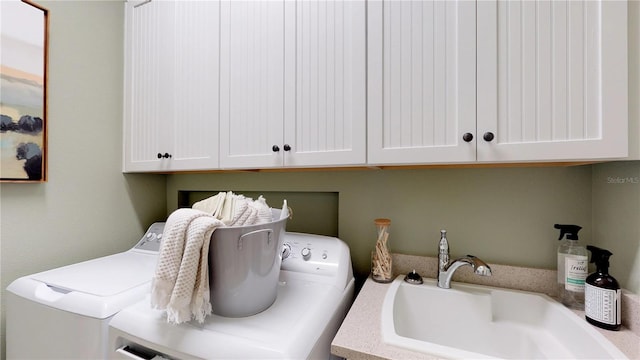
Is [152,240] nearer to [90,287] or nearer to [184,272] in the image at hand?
[90,287]

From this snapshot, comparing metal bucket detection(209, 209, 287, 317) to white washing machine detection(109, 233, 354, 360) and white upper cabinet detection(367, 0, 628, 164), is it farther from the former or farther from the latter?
white upper cabinet detection(367, 0, 628, 164)

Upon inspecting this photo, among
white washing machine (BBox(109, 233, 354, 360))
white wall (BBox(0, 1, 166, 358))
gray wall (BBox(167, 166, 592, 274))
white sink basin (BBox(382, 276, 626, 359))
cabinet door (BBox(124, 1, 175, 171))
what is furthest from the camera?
cabinet door (BBox(124, 1, 175, 171))

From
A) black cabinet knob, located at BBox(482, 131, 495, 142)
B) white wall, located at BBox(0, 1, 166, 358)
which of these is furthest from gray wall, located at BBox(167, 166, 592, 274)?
white wall, located at BBox(0, 1, 166, 358)

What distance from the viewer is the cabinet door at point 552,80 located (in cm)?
70

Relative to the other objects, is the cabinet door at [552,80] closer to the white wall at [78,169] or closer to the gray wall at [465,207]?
the gray wall at [465,207]

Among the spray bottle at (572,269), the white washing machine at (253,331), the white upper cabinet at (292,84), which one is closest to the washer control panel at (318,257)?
the white washing machine at (253,331)

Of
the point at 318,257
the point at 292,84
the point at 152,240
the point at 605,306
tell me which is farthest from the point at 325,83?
the point at 152,240

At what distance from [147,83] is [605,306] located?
205 cm

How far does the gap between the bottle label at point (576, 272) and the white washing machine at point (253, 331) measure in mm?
752

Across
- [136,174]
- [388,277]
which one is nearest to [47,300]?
[136,174]

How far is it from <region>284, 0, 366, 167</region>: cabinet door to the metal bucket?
0.36 meters

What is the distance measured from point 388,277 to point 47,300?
1.23 m

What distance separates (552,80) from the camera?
2.47ft

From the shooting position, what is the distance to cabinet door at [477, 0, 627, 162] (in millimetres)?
697
